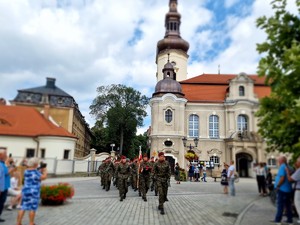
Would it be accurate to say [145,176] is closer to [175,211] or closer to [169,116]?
[175,211]

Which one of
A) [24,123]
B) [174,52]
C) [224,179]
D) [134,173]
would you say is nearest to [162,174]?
[224,179]

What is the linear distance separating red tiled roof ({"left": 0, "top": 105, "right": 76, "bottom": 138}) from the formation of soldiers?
13.9 ft

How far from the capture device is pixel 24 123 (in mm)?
3875

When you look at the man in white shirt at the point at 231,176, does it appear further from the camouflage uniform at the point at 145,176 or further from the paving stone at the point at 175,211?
the camouflage uniform at the point at 145,176

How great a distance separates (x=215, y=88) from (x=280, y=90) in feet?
3.72

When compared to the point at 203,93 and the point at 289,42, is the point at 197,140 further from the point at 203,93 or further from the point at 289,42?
the point at 289,42

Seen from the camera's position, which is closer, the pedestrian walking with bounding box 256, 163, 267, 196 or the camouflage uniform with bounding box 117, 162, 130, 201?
the pedestrian walking with bounding box 256, 163, 267, 196

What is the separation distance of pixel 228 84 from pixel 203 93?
2.85 ft

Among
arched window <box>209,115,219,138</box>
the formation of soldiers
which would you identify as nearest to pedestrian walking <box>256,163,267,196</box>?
arched window <box>209,115,219,138</box>

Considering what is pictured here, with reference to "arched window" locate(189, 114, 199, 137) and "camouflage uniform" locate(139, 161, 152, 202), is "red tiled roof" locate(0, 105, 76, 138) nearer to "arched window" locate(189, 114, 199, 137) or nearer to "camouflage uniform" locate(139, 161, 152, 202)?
"arched window" locate(189, 114, 199, 137)

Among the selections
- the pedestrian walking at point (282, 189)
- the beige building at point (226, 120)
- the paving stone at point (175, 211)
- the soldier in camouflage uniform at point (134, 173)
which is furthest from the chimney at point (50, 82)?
the soldier in camouflage uniform at point (134, 173)

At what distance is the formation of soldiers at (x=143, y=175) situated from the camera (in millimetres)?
9009

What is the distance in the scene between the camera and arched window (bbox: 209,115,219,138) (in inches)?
188

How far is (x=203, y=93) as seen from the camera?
217 inches
